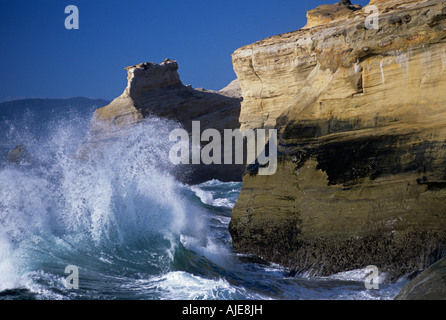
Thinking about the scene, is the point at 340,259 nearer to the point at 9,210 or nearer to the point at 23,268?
the point at 23,268

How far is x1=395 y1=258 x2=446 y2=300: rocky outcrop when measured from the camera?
16.3ft

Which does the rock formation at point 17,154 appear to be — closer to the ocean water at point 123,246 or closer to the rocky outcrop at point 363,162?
the ocean water at point 123,246

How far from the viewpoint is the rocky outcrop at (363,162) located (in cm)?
739

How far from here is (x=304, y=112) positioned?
347 inches

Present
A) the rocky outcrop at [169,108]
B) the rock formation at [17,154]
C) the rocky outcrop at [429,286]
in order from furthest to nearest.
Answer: the rock formation at [17,154]
the rocky outcrop at [169,108]
the rocky outcrop at [429,286]

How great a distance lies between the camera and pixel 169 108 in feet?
76.2

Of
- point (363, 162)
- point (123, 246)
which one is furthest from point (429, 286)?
point (123, 246)

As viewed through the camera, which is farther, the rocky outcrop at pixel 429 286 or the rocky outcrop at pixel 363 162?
the rocky outcrop at pixel 363 162

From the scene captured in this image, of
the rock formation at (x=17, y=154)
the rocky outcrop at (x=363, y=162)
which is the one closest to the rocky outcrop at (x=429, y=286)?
the rocky outcrop at (x=363, y=162)

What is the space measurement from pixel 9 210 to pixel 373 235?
589cm

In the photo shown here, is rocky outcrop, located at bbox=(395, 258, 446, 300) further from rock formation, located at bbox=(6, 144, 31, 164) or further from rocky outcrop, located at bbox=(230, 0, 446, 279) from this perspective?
rock formation, located at bbox=(6, 144, 31, 164)

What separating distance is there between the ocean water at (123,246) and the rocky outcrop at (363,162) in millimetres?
444
